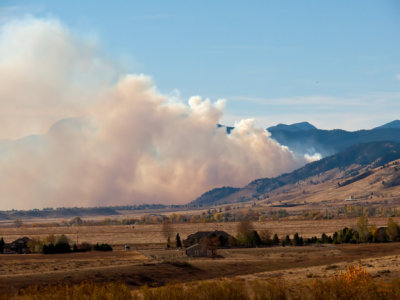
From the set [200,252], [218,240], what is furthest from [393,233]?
[200,252]

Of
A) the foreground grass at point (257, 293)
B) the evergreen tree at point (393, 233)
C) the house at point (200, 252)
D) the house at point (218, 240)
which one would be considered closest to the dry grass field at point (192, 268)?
the house at point (200, 252)

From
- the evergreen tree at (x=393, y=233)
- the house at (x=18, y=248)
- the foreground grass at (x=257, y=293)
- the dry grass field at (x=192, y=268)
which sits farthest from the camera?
the evergreen tree at (x=393, y=233)

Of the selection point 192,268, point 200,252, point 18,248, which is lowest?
point 192,268

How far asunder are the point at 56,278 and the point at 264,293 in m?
40.7

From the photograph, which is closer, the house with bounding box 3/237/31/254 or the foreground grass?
the foreground grass

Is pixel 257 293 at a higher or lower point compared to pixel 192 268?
higher

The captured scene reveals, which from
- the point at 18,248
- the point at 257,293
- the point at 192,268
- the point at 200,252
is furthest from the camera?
the point at 18,248

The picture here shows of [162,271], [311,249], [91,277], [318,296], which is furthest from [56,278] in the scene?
[311,249]

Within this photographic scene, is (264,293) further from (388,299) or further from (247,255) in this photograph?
(247,255)

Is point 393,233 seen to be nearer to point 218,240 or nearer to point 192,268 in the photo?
point 218,240

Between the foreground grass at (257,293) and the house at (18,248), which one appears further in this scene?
the house at (18,248)

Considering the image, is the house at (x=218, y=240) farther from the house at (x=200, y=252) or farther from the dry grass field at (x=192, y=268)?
the house at (x=200, y=252)

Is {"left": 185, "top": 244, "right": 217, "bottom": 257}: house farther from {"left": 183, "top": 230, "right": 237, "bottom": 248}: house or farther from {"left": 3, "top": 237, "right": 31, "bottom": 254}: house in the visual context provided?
{"left": 3, "top": 237, "right": 31, "bottom": 254}: house

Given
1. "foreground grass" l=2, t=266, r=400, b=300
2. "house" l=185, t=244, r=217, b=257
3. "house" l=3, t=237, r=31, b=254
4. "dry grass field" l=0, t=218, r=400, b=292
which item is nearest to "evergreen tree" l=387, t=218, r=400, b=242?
"dry grass field" l=0, t=218, r=400, b=292
